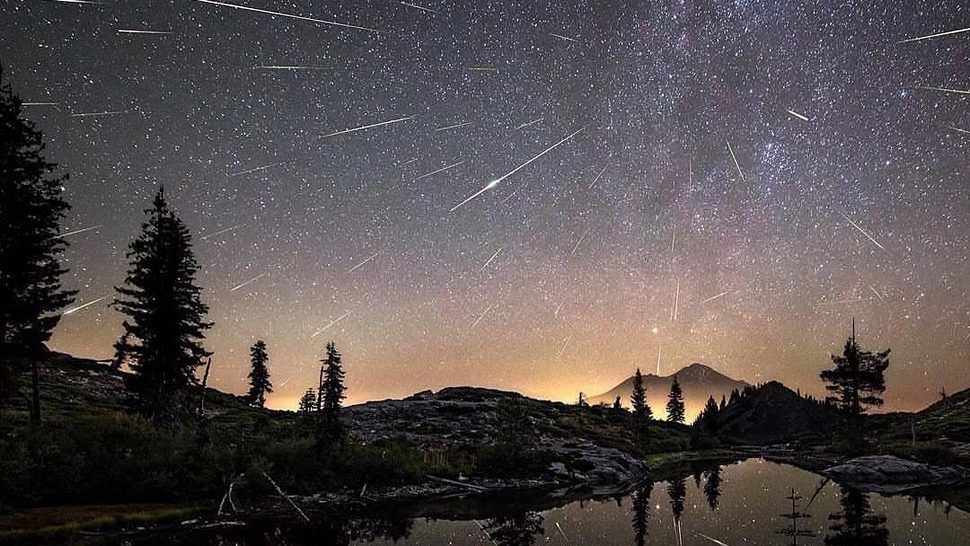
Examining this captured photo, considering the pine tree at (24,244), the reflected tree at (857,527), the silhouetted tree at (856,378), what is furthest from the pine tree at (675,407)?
the pine tree at (24,244)

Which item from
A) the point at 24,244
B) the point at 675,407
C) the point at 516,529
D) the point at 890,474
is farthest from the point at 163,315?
the point at 675,407

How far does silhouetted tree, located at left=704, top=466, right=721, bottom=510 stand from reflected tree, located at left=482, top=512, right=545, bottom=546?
385 inches

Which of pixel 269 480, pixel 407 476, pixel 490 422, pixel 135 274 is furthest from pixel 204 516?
pixel 490 422

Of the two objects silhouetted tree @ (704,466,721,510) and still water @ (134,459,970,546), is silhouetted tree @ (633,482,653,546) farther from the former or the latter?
silhouetted tree @ (704,466,721,510)

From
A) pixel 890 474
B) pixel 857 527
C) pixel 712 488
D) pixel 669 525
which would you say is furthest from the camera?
pixel 890 474

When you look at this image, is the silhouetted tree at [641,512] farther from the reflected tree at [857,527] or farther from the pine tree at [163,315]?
the pine tree at [163,315]

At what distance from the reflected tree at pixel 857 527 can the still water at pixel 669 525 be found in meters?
0.03

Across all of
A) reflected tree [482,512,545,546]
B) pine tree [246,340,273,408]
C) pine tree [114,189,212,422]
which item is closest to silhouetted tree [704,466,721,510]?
reflected tree [482,512,545,546]

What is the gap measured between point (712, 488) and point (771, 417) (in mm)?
111720

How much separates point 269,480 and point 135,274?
1930 cm

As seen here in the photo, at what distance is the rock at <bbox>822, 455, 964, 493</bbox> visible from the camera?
3562cm

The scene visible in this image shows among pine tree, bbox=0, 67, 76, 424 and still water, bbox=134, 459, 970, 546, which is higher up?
pine tree, bbox=0, 67, 76, 424

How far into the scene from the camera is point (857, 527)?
1966 centimetres

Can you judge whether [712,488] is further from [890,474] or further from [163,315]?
[163,315]
